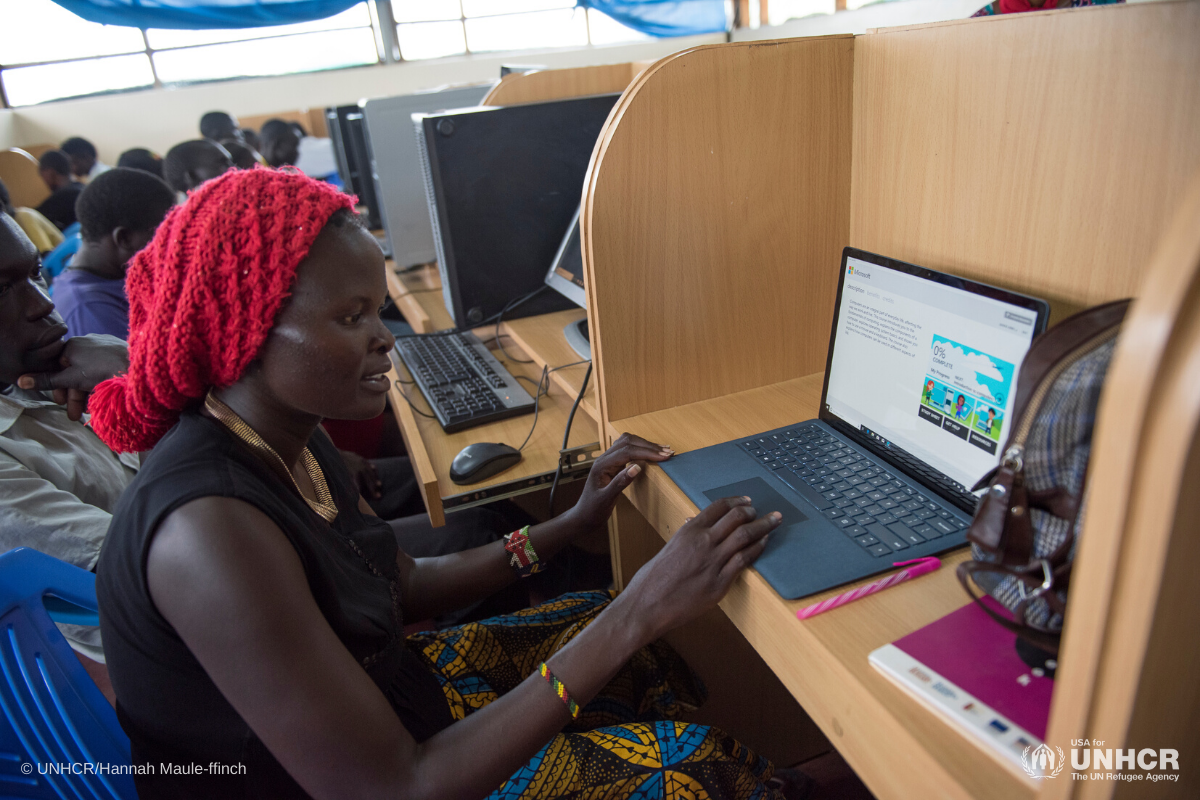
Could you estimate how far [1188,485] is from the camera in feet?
1.18

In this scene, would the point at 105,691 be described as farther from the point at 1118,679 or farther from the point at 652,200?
the point at 1118,679

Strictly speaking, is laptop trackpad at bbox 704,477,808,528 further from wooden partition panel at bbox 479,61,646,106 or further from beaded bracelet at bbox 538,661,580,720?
wooden partition panel at bbox 479,61,646,106

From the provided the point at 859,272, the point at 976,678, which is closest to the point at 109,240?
the point at 859,272

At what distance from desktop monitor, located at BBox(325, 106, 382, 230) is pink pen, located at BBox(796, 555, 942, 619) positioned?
→ 7.70 ft

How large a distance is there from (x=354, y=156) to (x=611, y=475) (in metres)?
2.22

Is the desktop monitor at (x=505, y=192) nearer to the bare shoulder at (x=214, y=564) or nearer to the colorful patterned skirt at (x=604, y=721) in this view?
the colorful patterned skirt at (x=604, y=721)

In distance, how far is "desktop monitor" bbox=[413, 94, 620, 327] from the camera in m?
1.69

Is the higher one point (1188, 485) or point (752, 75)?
point (752, 75)

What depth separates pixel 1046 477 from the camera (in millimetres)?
523

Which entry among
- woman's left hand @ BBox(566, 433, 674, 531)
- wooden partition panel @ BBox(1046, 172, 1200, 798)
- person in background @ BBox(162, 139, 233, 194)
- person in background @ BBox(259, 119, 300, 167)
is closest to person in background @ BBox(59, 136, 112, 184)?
person in background @ BBox(259, 119, 300, 167)

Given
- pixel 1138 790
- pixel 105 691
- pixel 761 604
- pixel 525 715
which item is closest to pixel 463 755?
pixel 525 715

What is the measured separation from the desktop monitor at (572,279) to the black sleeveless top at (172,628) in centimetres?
77

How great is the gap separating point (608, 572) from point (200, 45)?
6555 millimetres

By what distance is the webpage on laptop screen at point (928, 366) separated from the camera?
30.0 inches
